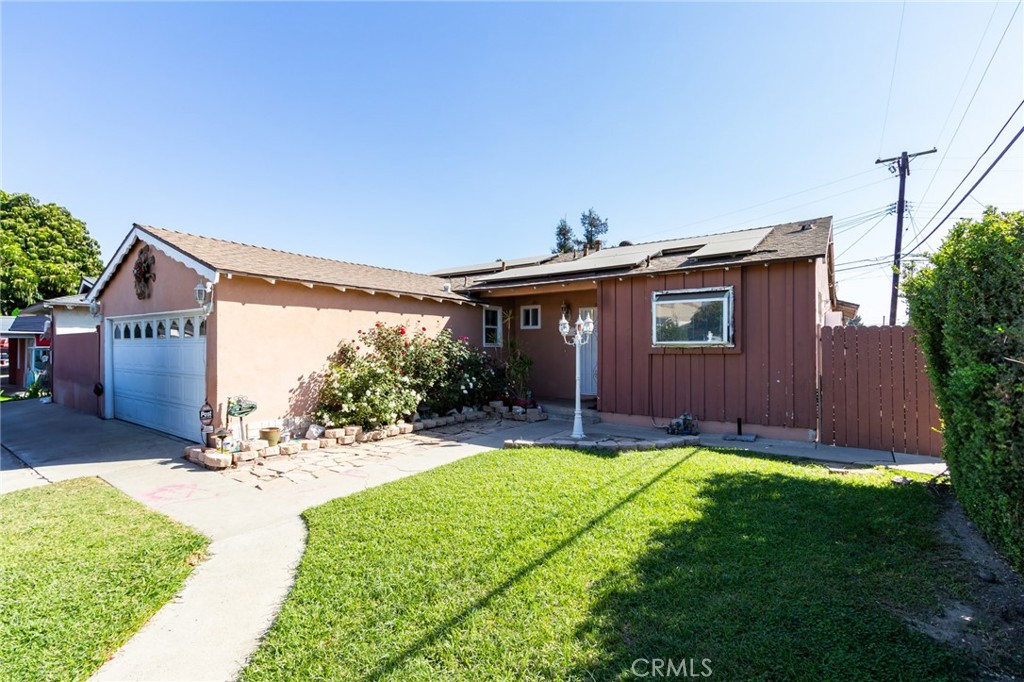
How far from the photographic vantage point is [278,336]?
808 cm

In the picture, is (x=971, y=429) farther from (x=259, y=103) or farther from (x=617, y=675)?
(x=259, y=103)

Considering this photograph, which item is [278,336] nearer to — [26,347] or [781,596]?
[781,596]

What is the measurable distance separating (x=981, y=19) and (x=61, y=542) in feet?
44.5

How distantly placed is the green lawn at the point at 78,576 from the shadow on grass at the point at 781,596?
10.0ft

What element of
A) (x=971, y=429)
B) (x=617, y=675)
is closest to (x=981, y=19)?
(x=971, y=429)

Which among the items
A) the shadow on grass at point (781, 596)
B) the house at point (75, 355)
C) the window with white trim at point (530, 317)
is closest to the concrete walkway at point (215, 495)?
the house at point (75, 355)

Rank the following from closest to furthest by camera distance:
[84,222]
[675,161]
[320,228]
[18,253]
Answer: [675,161], [320,228], [18,253], [84,222]

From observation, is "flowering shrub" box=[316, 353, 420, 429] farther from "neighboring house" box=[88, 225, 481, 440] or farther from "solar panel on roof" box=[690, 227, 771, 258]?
"solar panel on roof" box=[690, 227, 771, 258]

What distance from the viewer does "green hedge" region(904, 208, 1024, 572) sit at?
2500 mm

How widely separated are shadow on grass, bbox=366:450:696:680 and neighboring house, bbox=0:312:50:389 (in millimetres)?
21909

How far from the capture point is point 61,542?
4.01m

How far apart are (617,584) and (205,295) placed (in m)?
7.72

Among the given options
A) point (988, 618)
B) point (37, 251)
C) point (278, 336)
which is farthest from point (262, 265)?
point (37, 251)

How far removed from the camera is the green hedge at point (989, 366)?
250 centimetres
